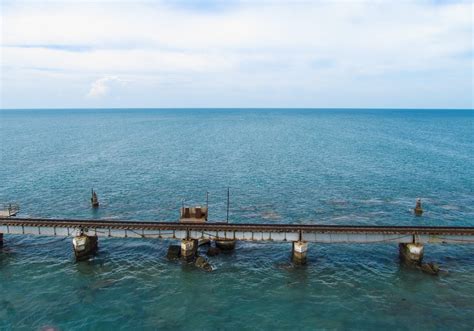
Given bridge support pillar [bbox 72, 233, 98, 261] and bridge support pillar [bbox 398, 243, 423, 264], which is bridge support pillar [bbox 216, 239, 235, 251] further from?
bridge support pillar [bbox 398, 243, 423, 264]

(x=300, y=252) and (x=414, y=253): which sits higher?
(x=414, y=253)

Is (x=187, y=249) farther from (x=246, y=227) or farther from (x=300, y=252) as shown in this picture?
(x=300, y=252)

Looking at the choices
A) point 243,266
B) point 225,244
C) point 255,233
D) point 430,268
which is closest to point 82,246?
point 225,244

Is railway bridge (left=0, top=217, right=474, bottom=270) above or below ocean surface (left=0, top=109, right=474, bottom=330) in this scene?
above

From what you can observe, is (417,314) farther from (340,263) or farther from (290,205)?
(290,205)

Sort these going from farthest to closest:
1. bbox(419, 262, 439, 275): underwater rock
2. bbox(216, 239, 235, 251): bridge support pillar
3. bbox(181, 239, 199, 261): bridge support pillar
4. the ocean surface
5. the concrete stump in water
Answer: bbox(216, 239, 235, 251): bridge support pillar
the concrete stump in water
bbox(181, 239, 199, 261): bridge support pillar
bbox(419, 262, 439, 275): underwater rock
the ocean surface

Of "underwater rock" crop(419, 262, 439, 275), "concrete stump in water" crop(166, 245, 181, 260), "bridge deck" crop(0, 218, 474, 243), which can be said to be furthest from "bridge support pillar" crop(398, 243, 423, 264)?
"concrete stump in water" crop(166, 245, 181, 260)

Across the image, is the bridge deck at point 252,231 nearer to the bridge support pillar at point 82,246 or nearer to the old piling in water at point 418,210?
the bridge support pillar at point 82,246

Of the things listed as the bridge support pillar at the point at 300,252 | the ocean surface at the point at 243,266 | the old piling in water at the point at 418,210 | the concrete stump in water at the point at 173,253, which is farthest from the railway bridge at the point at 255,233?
the old piling in water at the point at 418,210

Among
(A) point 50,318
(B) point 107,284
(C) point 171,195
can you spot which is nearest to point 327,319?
(B) point 107,284
